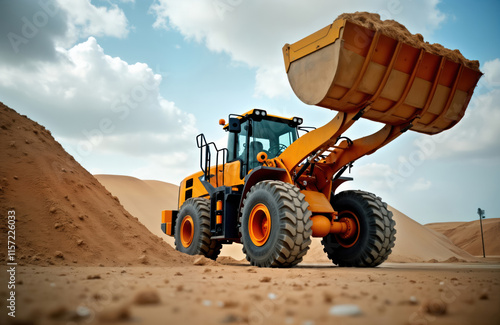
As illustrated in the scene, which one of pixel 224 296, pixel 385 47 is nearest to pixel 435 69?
pixel 385 47

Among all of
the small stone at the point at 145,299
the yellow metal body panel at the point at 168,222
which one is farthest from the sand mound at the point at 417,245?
the small stone at the point at 145,299

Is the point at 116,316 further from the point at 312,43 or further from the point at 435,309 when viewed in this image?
the point at 312,43

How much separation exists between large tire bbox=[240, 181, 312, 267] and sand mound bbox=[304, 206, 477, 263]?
10.0 meters

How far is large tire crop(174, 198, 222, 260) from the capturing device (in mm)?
8594

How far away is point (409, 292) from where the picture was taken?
302 cm

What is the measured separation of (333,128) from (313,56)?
1.22m

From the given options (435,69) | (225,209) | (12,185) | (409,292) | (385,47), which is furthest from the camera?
(225,209)

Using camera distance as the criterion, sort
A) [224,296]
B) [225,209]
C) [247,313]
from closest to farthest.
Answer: [247,313] → [224,296] → [225,209]

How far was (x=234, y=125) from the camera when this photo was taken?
755cm

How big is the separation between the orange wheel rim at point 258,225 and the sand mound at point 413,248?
9.81m

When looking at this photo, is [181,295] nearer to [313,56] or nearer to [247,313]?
[247,313]

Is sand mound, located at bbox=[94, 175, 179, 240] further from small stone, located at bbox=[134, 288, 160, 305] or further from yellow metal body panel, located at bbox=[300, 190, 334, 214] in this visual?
small stone, located at bbox=[134, 288, 160, 305]

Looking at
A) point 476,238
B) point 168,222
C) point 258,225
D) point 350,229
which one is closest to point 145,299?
point 258,225

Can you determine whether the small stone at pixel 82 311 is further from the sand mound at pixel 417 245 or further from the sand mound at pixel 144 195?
the sand mound at pixel 144 195
